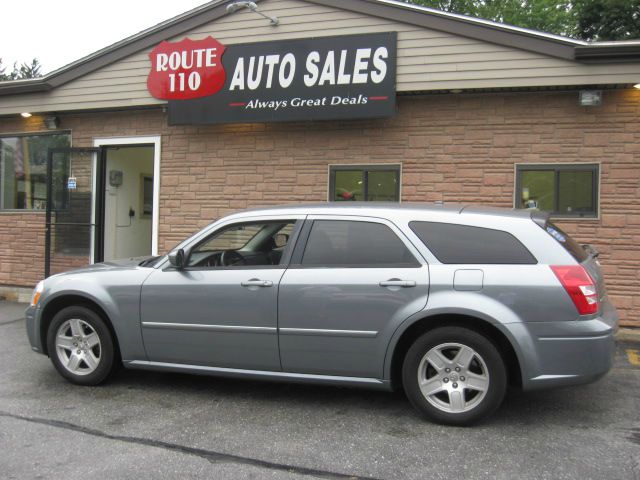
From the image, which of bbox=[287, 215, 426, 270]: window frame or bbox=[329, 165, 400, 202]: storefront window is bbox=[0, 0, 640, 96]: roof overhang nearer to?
bbox=[329, 165, 400, 202]: storefront window

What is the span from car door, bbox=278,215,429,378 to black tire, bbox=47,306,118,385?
5.44 feet

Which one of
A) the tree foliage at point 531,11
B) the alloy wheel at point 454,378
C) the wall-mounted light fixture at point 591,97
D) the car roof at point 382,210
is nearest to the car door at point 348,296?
the car roof at point 382,210

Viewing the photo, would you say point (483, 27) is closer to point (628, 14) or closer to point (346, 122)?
point (346, 122)

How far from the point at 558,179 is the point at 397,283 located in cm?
411

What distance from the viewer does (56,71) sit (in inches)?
351

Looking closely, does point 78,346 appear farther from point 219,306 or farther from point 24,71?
point 24,71

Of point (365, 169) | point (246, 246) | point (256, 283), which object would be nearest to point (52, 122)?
point (365, 169)

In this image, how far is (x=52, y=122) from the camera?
9.45 metres

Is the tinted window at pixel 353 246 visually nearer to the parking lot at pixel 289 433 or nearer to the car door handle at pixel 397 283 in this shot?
Answer: the car door handle at pixel 397 283

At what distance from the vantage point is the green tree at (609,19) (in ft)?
62.1

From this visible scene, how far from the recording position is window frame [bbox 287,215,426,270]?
415 centimetres

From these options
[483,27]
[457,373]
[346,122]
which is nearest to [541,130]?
[483,27]

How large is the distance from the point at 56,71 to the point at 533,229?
800 cm

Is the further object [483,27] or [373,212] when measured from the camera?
[483,27]
